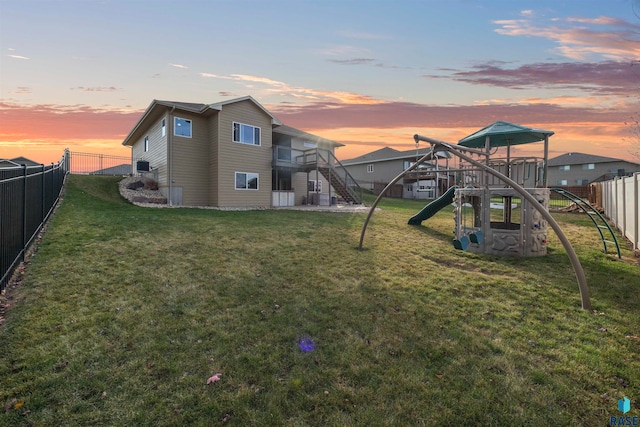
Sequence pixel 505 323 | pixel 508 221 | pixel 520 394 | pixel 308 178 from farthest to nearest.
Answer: pixel 308 178
pixel 508 221
pixel 505 323
pixel 520 394

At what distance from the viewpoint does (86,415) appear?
9.64ft

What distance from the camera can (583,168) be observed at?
1799 inches

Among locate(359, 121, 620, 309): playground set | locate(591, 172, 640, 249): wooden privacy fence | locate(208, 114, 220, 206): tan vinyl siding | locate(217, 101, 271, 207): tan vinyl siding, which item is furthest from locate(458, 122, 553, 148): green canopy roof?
locate(208, 114, 220, 206): tan vinyl siding

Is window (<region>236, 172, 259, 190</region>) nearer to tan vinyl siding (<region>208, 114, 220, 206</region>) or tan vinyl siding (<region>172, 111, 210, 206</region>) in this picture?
tan vinyl siding (<region>208, 114, 220, 206</region>)

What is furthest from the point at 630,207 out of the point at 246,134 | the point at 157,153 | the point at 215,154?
the point at 157,153

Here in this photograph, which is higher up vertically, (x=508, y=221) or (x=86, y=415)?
(x=508, y=221)

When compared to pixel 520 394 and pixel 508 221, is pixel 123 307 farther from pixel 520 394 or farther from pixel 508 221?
pixel 508 221

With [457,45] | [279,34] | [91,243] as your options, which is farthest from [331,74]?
[91,243]

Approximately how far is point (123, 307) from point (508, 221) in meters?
12.9

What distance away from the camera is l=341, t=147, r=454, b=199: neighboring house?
41.1 meters

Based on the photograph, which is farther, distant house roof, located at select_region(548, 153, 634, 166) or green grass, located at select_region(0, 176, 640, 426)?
distant house roof, located at select_region(548, 153, 634, 166)

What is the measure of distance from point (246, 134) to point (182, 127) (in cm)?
403

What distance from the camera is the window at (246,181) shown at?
813 inches
